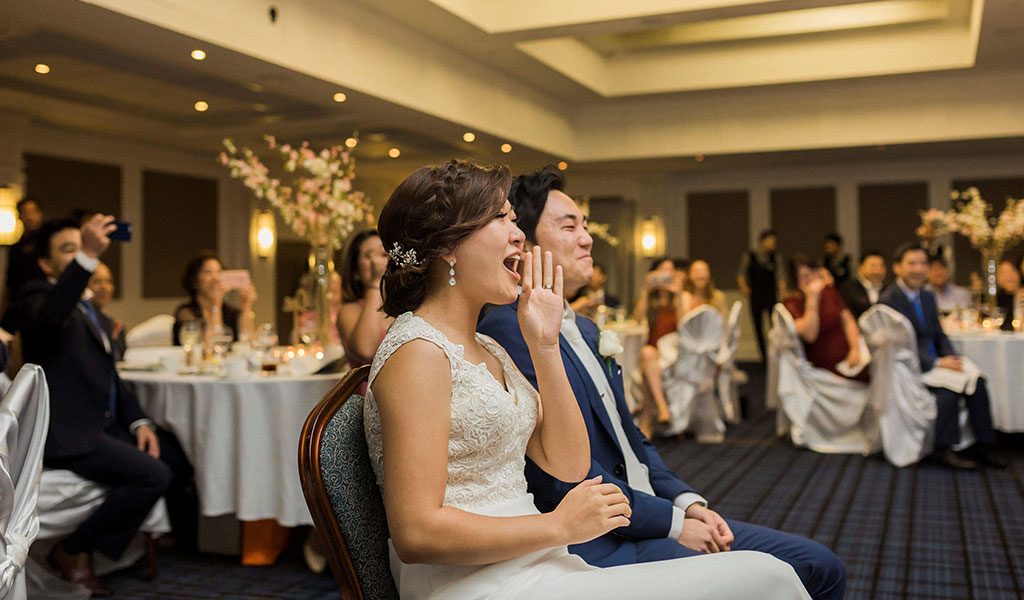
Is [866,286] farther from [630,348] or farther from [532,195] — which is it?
[532,195]

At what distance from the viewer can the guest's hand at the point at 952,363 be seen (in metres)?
5.58

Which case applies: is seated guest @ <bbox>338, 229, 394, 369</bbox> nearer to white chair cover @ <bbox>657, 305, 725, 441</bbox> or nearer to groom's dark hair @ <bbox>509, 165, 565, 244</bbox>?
groom's dark hair @ <bbox>509, 165, 565, 244</bbox>

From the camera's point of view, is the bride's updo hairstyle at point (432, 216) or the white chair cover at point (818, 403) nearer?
the bride's updo hairstyle at point (432, 216)

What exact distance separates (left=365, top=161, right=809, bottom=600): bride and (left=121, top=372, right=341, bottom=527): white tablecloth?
2155 millimetres

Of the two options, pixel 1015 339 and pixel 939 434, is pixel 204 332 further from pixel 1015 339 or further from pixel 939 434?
pixel 1015 339

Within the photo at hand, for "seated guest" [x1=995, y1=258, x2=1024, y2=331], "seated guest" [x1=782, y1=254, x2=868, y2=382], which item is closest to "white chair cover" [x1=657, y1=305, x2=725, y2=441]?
"seated guest" [x1=782, y1=254, x2=868, y2=382]

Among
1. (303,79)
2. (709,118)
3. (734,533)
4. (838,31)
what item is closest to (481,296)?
(734,533)

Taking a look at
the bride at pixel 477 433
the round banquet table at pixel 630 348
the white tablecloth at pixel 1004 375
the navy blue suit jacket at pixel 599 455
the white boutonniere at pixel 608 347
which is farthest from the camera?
the round banquet table at pixel 630 348

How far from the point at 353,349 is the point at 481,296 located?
2151 mm

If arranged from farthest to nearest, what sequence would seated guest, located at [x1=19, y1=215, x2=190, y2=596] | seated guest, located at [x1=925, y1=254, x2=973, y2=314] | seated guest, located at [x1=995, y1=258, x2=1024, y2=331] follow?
seated guest, located at [x1=925, y1=254, x2=973, y2=314], seated guest, located at [x1=995, y1=258, x2=1024, y2=331], seated guest, located at [x1=19, y1=215, x2=190, y2=596]

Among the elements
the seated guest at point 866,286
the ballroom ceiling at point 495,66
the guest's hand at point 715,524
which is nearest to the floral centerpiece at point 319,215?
the ballroom ceiling at point 495,66

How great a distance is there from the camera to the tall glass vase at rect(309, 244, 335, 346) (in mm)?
4391

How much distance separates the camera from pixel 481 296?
60.7 inches

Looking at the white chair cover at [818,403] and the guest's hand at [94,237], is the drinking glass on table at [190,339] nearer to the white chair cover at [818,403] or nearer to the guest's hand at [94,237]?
the guest's hand at [94,237]
